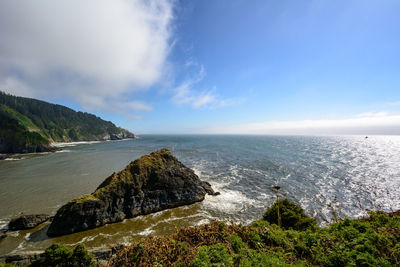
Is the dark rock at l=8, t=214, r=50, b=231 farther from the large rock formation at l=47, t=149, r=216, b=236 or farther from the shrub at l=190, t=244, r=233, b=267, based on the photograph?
the shrub at l=190, t=244, r=233, b=267

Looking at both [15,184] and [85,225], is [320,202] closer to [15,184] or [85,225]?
[85,225]

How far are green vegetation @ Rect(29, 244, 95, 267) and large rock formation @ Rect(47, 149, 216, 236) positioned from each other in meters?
8.74

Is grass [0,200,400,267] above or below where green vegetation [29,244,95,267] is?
above

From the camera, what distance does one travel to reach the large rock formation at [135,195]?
13742mm

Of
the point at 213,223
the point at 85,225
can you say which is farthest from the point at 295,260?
the point at 85,225

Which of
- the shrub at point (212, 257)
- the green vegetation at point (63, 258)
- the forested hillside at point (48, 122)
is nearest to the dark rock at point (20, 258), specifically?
the green vegetation at point (63, 258)

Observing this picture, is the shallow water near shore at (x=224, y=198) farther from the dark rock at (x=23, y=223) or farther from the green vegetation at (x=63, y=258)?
the green vegetation at (x=63, y=258)

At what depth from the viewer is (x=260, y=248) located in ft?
A: 19.3

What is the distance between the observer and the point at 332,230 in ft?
24.4

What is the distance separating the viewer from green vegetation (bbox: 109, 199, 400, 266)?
15.7 feet

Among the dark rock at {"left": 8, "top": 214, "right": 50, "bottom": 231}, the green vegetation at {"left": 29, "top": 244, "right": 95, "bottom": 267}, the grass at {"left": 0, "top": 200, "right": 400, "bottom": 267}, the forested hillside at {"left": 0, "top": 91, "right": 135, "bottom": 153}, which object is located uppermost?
the forested hillside at {"left": 0, "top": 91, "right": 135, "bottom": 153}

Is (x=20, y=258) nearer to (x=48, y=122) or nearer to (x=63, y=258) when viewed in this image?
(x=63, y=258)

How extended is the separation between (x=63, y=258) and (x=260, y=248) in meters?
8.77

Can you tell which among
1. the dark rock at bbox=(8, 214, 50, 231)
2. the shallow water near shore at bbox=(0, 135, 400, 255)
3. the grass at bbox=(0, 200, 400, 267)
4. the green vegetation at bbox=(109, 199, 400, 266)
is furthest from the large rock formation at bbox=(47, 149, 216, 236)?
the green vegetation at bbox=(109, 199, 400, 266)
